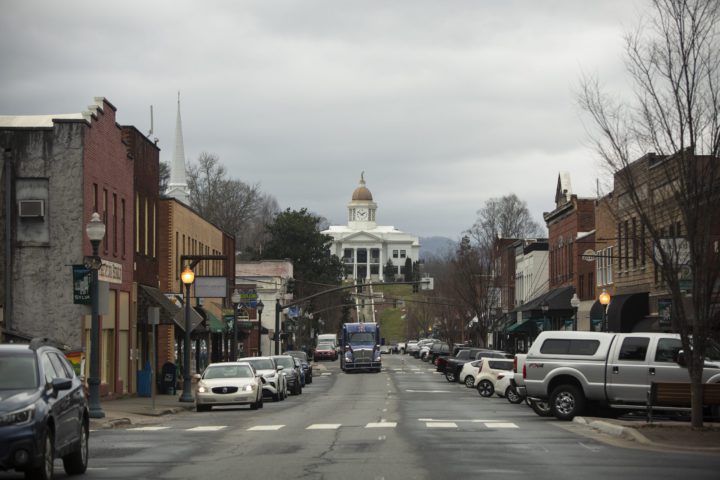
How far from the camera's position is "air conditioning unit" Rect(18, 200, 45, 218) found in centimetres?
3422

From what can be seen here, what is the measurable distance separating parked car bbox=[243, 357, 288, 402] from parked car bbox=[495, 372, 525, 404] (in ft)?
Result: 24.7

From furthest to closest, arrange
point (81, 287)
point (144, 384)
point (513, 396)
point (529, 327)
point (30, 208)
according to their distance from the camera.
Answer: point (529, 327), point (144, 384), point (513, 396), point (30, 208), point (81, 287)

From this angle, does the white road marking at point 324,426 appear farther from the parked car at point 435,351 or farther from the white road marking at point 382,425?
the parked car at point 435,351

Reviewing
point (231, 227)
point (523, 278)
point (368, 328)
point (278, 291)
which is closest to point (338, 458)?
point (368, 328)

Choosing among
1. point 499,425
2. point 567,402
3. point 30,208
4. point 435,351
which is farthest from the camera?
point 435,351

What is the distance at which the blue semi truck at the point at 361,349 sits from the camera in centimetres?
Result: 7538

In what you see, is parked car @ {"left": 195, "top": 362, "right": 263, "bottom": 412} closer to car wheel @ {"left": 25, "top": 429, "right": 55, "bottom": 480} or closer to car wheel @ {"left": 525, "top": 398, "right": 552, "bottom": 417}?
car wheel @ {"left": 525, "top": 398, "right": 552, "bottom": 417}

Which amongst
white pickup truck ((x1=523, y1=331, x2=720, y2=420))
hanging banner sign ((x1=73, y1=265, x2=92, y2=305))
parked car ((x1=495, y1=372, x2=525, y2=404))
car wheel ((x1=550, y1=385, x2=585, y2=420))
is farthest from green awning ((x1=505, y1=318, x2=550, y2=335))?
hanging banner sign ((x1=73, y1=265, x2=92, y2=305))

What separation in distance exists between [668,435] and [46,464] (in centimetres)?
1209

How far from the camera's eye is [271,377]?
40531 millimetres

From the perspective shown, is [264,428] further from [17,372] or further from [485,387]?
[485,387]

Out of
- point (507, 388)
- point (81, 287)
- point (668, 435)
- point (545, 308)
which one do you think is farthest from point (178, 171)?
point (668, 435)

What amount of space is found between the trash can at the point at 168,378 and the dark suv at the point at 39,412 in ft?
87.4

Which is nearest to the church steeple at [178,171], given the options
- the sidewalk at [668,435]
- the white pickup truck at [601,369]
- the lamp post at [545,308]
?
the lamp post at [545,308]
